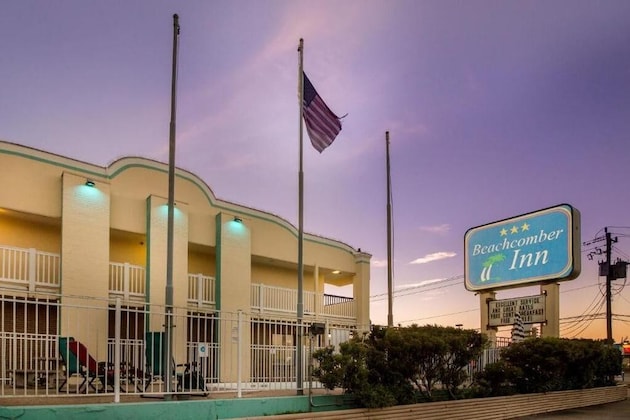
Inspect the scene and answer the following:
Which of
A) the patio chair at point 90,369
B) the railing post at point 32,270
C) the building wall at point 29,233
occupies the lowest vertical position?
the patio chair at point 90,369

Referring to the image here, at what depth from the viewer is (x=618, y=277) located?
4166cm

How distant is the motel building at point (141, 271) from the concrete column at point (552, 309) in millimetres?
6771

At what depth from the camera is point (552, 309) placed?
74.2ft

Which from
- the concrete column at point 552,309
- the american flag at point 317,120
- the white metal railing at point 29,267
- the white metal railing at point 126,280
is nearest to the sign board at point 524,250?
the concrete column at point 552,309

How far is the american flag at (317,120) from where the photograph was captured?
1703cm

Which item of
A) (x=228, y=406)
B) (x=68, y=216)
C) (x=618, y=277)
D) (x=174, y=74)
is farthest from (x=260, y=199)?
(x=618, y=277)

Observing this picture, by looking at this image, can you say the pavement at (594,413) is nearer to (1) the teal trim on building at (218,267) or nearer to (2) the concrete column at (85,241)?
(1) the teal trim on building at (218,267)

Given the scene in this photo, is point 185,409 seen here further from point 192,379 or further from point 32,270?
point 32,270

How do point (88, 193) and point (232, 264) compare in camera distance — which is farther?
point (232, 264)

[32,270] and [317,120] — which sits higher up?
[317,120]

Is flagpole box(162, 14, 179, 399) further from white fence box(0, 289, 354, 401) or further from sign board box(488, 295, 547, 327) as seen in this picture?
sign board box(488, 295, 547, 327)

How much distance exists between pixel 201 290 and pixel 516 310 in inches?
453

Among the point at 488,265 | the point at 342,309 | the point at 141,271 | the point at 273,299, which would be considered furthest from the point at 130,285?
the point at 488,265

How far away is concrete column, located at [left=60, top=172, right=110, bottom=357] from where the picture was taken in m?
18.3
